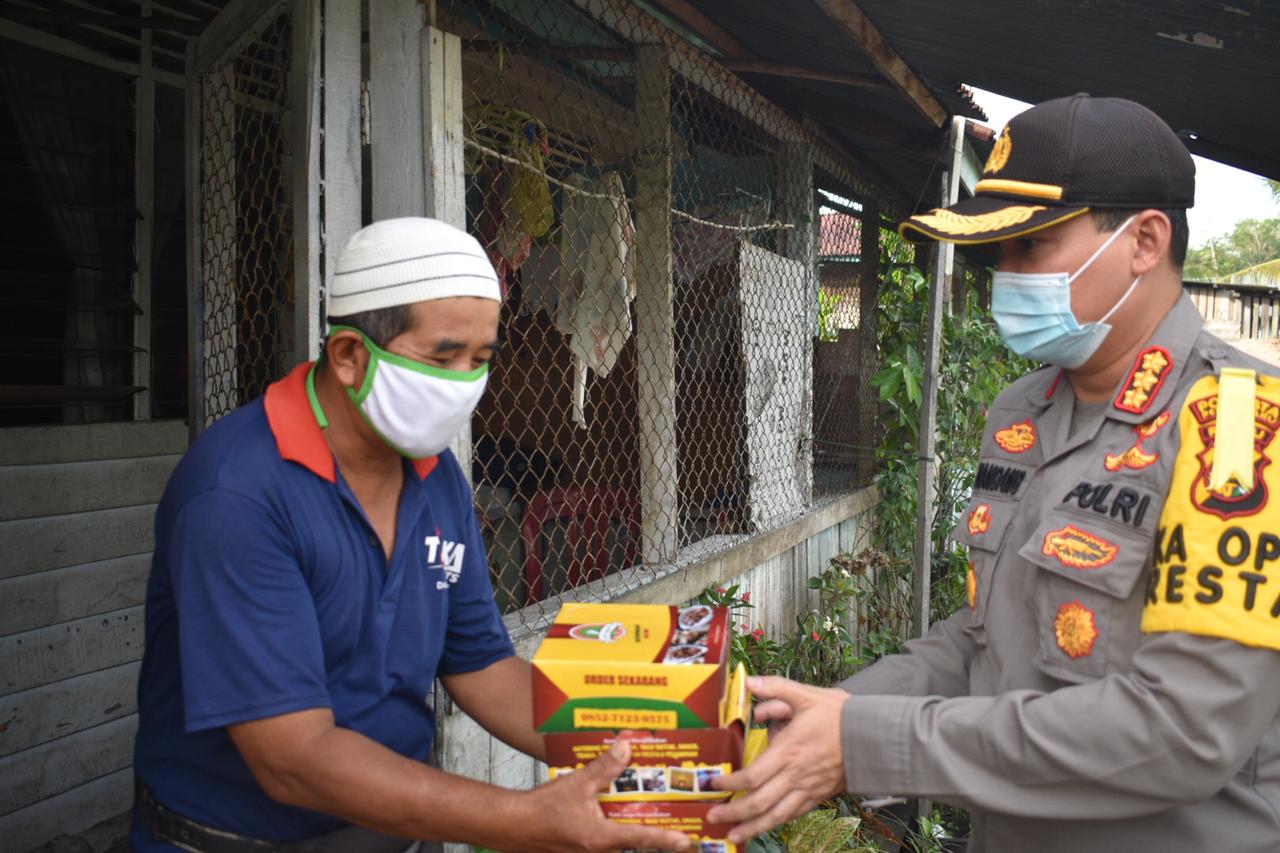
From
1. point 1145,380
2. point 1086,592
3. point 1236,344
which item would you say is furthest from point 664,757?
point 1236,344

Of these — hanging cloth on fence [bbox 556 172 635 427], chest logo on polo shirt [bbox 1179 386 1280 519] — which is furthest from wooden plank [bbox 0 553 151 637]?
chest logo on polo shirt [bbox 1179 386 1280 519]

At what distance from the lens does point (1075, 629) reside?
4.78 feet

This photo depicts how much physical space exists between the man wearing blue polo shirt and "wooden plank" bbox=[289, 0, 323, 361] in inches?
20.7

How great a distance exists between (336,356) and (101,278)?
2814 millimetres

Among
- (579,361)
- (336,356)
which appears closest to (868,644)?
(579,361)

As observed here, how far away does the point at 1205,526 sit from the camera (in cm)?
130

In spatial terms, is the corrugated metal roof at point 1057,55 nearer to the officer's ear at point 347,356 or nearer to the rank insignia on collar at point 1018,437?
the rank insignia on collar at point 1018,437

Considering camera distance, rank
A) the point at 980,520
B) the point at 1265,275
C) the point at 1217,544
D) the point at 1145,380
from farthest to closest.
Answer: the point at 1265,275 < the point at 980,520 < the point at 1145,380 < the point at 1217,544

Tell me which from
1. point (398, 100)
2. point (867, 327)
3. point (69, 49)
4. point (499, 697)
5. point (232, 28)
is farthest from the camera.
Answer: point (867, 327)

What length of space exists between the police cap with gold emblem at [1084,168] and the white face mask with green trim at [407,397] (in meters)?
0.92

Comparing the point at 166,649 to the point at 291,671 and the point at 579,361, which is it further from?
the point at 579,361

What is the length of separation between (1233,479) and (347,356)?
1.39 meters

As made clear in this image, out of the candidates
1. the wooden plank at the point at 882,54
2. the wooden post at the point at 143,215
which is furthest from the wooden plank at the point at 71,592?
the wooden plank at the point at 882,54

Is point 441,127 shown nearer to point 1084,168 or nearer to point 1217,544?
point 1084,168
